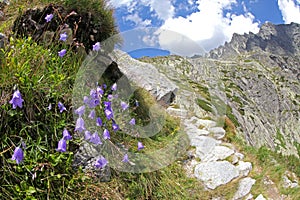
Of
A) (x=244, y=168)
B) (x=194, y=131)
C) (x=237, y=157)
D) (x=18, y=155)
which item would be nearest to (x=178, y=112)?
(x=194, y=131)

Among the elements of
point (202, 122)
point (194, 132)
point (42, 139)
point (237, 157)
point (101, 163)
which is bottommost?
point (202, 122)

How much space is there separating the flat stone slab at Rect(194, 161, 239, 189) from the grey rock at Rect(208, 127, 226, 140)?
1528 millimetres

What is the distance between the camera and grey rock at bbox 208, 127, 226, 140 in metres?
7.91

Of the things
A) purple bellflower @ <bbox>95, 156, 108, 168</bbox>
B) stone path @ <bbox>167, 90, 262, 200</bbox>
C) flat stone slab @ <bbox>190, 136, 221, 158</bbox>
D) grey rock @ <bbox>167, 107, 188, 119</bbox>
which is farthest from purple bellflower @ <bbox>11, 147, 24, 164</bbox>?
grey rock @ <bbox>167, 107, 188, 119</bbox>

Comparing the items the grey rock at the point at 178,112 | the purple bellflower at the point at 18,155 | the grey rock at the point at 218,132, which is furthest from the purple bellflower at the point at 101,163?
the grey rock at the point at 178,112

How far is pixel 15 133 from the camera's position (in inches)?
133

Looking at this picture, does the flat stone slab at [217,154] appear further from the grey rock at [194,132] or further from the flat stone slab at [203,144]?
the grey rock at [194,132]

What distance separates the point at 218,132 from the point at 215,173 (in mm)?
2230

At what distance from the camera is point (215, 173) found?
Answer: 6.01 meters

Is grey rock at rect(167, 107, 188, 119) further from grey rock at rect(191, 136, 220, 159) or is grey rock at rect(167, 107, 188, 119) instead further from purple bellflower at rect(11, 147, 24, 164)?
purple bellflower at rect(11, 147, 24, 164)

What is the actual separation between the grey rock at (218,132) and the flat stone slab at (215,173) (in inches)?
60.1

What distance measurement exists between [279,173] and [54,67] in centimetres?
429

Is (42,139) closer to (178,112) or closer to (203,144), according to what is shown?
(203,144)

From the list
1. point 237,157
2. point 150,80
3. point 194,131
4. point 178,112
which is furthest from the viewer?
point 150,80
